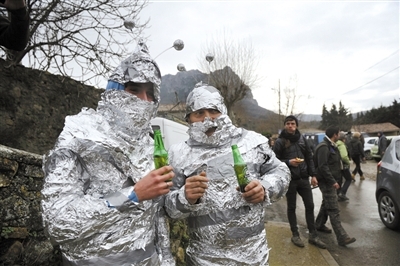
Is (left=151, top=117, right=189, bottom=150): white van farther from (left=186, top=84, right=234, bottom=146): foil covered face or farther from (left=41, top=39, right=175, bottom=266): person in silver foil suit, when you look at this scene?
(left=41, top=39, right=175, bottom=266): person in silver foil suit

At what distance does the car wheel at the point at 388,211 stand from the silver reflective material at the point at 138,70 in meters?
5.25

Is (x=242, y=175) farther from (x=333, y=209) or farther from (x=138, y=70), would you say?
(x=333, y=209)

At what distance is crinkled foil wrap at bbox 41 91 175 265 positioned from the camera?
1313 mm

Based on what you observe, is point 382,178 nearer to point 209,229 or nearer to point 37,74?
point 209,229

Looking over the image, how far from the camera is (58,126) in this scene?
570 centimetres

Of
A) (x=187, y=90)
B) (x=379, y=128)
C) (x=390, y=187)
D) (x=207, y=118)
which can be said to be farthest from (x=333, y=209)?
(x=379, y=128)

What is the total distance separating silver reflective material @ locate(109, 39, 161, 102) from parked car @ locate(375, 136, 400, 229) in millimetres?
4878

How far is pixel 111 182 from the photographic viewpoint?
1.49 metres

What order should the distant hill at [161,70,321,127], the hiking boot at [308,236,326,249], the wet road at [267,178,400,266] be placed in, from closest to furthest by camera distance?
the wet road at [267,178,400,266] → the hiking boot at [308,236,326,249] → the distant hill at [161,70,321,127]

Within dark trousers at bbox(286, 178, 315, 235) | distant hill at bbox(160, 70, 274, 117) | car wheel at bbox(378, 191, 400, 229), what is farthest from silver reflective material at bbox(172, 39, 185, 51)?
car wheel at bbox(378, 191, 400, 229)

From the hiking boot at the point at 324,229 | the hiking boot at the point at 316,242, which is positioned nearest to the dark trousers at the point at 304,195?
the hiking boot at the point at 316,242

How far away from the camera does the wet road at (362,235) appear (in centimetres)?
432

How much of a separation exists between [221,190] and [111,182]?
77 cm

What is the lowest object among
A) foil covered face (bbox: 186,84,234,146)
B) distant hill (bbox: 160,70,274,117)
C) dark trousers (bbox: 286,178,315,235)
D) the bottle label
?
dark trousers (bbox: 286,178,315,235)
